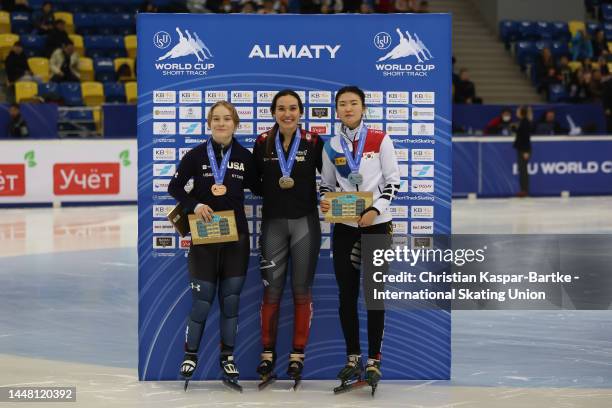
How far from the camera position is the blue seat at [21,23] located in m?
27.2

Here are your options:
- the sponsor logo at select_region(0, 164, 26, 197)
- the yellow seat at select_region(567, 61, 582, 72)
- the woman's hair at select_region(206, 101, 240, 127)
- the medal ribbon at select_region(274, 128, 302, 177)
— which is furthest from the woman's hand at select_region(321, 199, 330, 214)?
the yellow seat at select_region(567, 61, 582, 72)

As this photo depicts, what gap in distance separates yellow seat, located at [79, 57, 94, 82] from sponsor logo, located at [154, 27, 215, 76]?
18453 mm

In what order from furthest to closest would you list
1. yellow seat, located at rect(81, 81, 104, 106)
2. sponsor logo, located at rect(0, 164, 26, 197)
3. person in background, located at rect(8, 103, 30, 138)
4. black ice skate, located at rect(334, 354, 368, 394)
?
yellow seat, located at rect(81, 81, 104, 106) → person in background, located at rect(8, 103, 30, 138) → sponsor logo, located at rect(0, 164, 26, 197) → black ice skate, located at rect(334, 354, 368, 394)

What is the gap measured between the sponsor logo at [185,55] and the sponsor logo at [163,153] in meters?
0.54

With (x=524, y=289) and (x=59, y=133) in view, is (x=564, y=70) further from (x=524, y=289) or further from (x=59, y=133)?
(x=524, y=289)

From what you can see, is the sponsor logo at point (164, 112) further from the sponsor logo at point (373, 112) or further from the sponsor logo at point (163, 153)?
the sponsor logo at point (373, 112)

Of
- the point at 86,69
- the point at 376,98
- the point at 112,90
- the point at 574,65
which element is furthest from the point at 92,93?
the point at 376,98

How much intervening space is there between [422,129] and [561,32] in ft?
85.2

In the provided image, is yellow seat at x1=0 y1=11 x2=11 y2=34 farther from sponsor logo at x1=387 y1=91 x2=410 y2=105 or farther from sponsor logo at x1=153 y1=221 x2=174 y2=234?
sponsor logo at x1=387 y1=91 x2=410 y2=105

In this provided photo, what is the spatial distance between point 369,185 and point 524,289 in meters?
4.30

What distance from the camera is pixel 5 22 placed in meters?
27.0

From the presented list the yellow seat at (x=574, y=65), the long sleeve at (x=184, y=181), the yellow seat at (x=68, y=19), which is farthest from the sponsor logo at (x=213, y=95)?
the yellow seat at (x=574, y=65)

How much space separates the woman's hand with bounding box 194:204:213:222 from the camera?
26.2 ft

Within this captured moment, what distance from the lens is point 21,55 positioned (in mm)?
25328
